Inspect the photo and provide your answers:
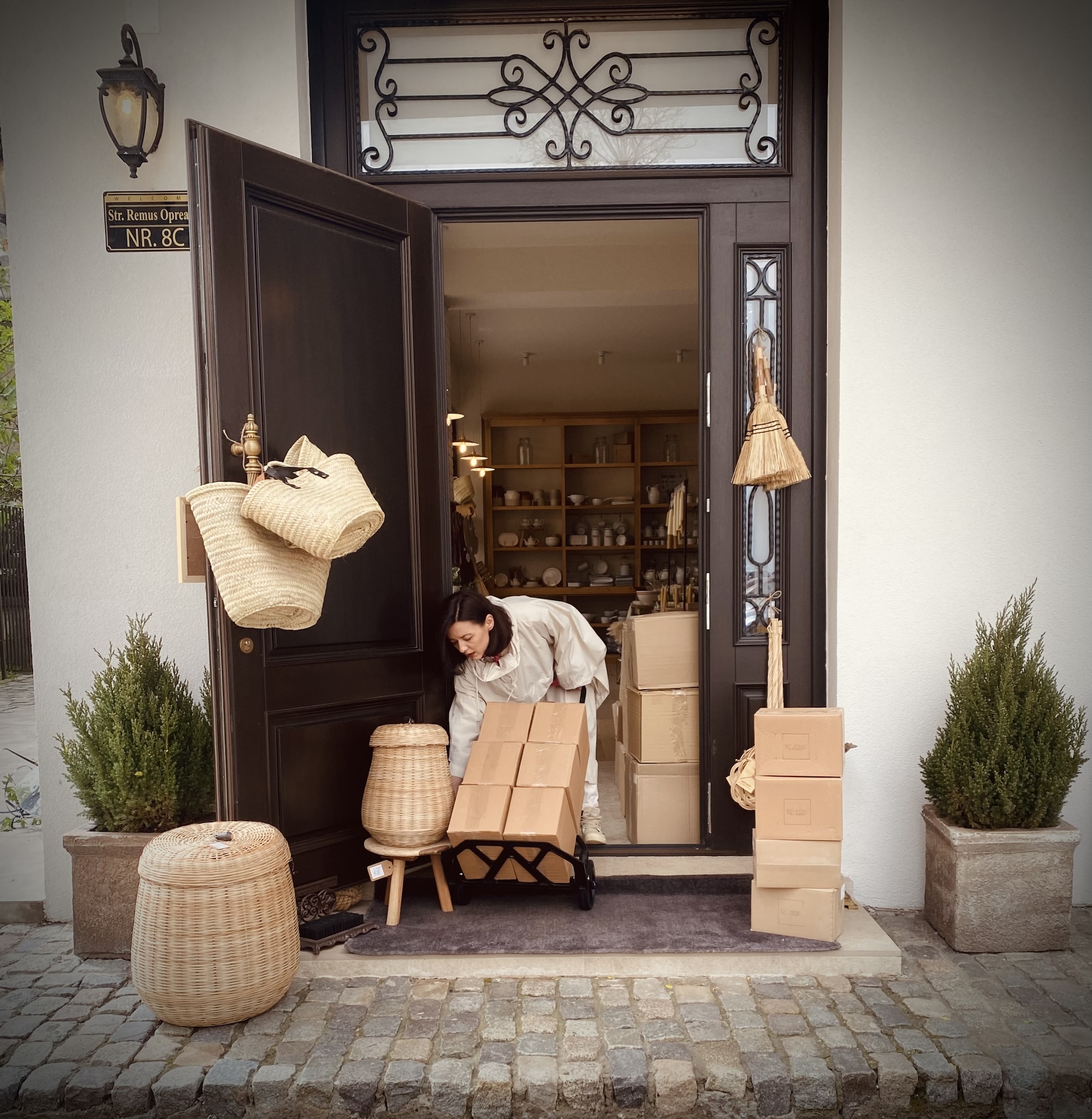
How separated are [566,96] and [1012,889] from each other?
10.9ft

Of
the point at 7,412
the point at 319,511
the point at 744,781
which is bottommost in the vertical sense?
the point at 744,781

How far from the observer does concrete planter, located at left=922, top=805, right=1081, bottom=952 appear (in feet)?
9.77

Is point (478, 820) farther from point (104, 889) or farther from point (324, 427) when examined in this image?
point (324, 427)

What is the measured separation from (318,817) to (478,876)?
61 centimetres

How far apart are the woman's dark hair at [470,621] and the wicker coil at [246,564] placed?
30.5 inches

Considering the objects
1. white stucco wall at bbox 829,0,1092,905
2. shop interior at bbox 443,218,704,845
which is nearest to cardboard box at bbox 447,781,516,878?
white stucco wall at bbox 829,0,1092,905

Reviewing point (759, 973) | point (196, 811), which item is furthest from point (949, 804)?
point (196, 811)

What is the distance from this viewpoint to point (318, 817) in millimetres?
3158

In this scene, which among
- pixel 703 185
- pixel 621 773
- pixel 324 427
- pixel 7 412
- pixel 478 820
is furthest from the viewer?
pixel 7 412

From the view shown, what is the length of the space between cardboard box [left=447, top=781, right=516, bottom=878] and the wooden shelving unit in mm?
6025

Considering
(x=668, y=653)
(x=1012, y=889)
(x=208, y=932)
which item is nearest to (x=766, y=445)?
(x=668, y=653)

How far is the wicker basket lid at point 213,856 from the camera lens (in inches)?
98.0

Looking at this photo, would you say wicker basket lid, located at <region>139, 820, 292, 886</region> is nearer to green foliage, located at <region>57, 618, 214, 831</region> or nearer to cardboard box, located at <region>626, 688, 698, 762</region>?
green foliage, located at <region>57, 618, 214, 831</region>

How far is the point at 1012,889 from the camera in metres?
2.99
